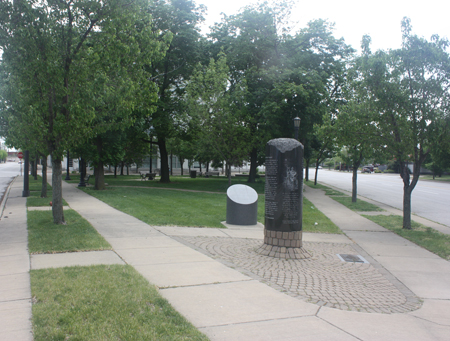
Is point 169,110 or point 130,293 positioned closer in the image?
point 130,293

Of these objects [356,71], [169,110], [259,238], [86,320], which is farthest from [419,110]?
[169,110]

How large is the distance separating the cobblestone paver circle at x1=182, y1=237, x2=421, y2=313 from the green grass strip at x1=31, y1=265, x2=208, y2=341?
2.03 metres

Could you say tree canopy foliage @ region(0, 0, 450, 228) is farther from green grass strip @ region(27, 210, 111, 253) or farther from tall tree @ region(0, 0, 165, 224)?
green grass strip @ region(27, 210, 111, 253)

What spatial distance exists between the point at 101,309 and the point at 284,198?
176 inches

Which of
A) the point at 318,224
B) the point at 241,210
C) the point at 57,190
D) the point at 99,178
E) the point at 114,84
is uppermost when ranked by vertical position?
the point at 114,84

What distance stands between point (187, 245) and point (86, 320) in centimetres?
444

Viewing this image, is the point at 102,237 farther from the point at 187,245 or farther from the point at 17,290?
the point at 17,290

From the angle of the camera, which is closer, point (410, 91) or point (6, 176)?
point (410, 91)

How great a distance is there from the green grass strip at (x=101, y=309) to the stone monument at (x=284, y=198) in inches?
129

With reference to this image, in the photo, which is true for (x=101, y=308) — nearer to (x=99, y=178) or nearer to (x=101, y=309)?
(x=101, y=309)

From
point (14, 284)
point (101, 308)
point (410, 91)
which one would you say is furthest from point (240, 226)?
point (101, 308)

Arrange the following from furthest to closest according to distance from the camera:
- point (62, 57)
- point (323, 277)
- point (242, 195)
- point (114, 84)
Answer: point (242, 195), point (114, 84), point (62, 57), point (323, 277)

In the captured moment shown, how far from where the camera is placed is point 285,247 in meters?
8.02

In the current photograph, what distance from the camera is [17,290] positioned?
5.13 meters
